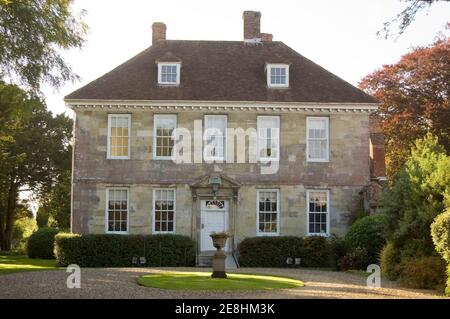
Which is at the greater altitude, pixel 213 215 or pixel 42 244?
pixel 213 215

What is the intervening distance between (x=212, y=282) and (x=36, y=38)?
8.04 meters

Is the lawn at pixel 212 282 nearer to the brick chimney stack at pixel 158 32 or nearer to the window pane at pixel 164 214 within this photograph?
the window pane at pixel 164 214

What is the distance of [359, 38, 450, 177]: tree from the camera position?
120ft

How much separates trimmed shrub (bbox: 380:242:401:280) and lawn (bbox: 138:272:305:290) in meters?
3.17

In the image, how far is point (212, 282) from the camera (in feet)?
55.5

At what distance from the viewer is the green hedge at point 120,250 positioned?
2562 cm

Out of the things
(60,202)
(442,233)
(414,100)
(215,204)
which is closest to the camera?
(442,233)

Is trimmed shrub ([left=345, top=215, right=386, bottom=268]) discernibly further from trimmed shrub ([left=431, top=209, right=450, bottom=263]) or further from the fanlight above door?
trimmed shrub ([left=431, top=209, right=450, bottom=263])

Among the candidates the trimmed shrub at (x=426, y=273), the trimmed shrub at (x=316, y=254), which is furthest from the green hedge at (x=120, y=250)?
the trimmed shrub at (x=426, y=273)

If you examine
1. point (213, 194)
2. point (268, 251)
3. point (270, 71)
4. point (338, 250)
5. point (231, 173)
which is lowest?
point (268, 251)

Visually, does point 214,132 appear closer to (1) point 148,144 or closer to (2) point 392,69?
(1) point 148,144

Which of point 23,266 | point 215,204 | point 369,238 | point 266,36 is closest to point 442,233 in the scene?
point 369,238

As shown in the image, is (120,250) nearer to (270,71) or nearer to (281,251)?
(281,251)
